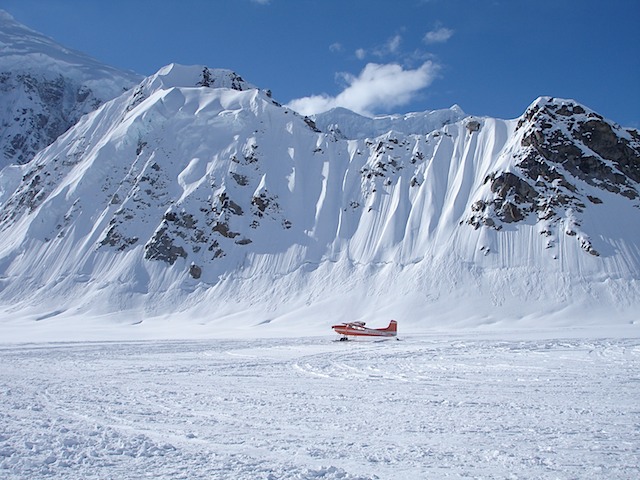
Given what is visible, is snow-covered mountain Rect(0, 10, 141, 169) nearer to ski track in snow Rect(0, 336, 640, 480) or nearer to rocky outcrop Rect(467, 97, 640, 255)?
rocky outcrop Rect(467, 97, 640, 255)

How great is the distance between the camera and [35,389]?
14.5 metres

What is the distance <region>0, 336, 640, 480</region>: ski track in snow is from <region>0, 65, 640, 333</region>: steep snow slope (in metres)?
33.3

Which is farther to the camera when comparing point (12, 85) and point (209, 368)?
point (12, 85)

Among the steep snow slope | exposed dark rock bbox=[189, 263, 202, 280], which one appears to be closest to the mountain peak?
the steep snow slope

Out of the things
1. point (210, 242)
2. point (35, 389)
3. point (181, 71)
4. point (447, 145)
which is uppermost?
point (181, 71)

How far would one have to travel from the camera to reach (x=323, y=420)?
10555mm

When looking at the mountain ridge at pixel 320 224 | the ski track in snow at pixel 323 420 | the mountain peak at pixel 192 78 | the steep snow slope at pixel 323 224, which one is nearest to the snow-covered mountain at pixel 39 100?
the mountain peak at pixel 192 78

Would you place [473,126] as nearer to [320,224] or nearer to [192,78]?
[320,224]

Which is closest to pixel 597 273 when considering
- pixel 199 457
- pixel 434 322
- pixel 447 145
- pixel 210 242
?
pixel 434 322

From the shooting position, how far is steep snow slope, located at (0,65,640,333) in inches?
2216

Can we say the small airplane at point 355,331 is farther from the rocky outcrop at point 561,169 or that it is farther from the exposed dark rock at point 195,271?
the exposed dark rock at point 195,271

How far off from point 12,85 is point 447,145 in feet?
570

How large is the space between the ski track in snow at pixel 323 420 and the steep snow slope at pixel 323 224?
33311 mm

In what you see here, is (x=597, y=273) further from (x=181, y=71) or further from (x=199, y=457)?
(x=181, y=71)
